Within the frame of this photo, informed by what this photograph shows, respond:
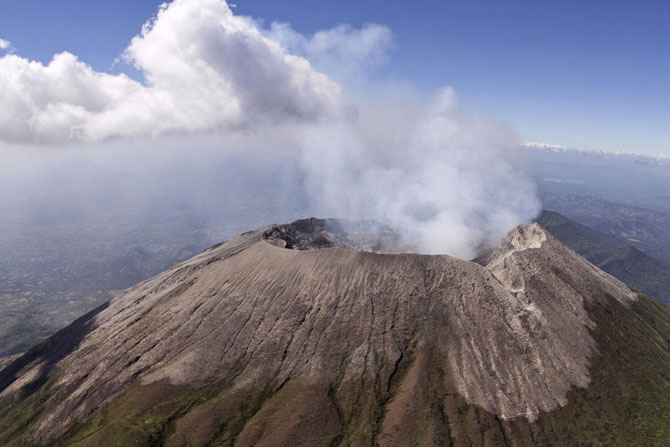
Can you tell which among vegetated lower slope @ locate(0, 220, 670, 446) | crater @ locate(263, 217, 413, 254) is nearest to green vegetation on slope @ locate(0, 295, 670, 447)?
vegetated lower slope @ locate(0, 220, 670, 446)

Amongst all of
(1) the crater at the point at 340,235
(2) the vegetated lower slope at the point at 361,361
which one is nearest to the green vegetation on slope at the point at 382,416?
(2) the vegetated lower slope at the point at 361,361

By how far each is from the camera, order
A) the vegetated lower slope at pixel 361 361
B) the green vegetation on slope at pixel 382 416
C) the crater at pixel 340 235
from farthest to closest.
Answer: the crater at pixel 340 235 → the vegetated lower slope at pixel 361 361 → the green vegetation on slope at pixel 382 416

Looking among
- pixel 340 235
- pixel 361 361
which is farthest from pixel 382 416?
pixel 340 235

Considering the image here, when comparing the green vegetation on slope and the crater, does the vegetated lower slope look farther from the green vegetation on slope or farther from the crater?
the crater

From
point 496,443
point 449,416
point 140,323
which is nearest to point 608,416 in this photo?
point 496,443

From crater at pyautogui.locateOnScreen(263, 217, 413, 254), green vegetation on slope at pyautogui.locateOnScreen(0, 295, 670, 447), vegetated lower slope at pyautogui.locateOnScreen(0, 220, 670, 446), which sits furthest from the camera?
crater at pyautogui.locateOnScreen(263, 217, 413, 254)

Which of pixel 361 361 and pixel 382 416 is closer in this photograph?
pixel 382 416

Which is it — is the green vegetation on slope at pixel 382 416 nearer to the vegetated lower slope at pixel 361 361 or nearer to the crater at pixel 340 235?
the vegetated lower slope at pixel 361 361

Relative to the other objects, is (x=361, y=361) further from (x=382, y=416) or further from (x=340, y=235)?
(x=340, y=235)

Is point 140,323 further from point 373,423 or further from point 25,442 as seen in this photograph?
point 373,423
